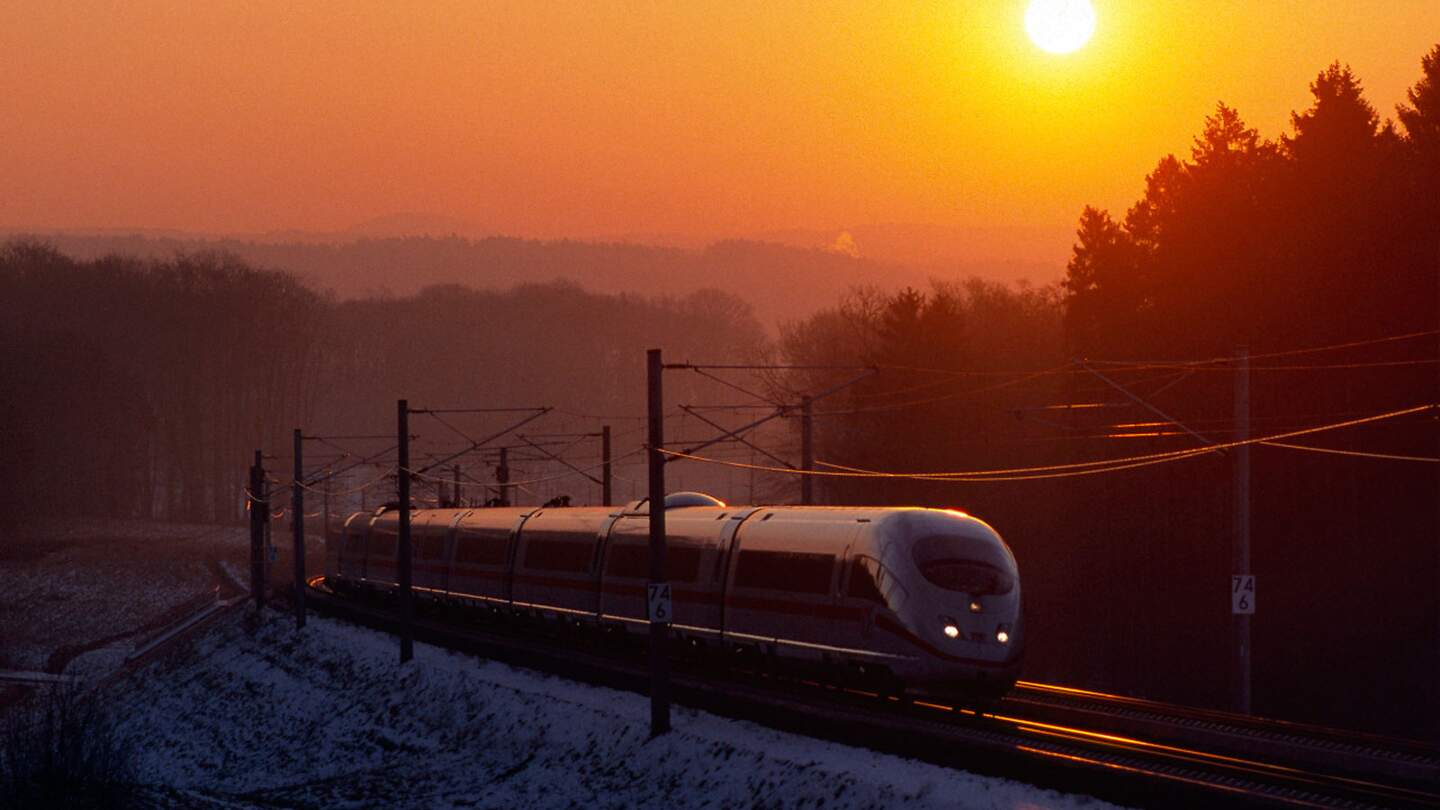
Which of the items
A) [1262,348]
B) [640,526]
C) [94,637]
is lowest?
[94,637]

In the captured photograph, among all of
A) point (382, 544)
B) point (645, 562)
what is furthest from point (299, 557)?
point (645, 562)

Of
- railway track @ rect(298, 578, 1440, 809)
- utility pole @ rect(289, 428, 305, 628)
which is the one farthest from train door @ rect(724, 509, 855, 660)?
utility pole @ rect(289, 428, 305, 628)

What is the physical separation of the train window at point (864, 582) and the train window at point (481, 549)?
20491mm

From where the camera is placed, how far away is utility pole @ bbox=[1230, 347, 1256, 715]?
33531 mm

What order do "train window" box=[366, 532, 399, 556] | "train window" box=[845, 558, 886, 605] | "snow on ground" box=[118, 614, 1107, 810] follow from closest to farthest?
1. "snow on ground" box=[118, 614, 1107, 810]
2. "train window" box=[845, 558, 886, 605]
3. "train window" box=[366, 532, 399, 556]

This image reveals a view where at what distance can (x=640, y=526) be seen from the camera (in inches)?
1612

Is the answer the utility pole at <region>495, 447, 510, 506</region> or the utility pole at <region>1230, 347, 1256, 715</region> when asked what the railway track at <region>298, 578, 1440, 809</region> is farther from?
the utility pole at <region>495, 447, 510, 506</region>

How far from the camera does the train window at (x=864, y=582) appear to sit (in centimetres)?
3089

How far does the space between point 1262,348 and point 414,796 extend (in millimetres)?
29501

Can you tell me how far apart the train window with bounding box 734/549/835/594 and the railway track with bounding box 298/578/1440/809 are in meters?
1.99

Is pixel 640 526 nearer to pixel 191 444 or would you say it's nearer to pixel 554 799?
pixel 554 799

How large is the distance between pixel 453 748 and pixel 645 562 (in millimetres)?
6010

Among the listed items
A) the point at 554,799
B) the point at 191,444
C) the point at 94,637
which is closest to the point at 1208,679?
the point at 554,799

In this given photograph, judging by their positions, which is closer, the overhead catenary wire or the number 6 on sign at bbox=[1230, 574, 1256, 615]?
the overhead catenary wire
